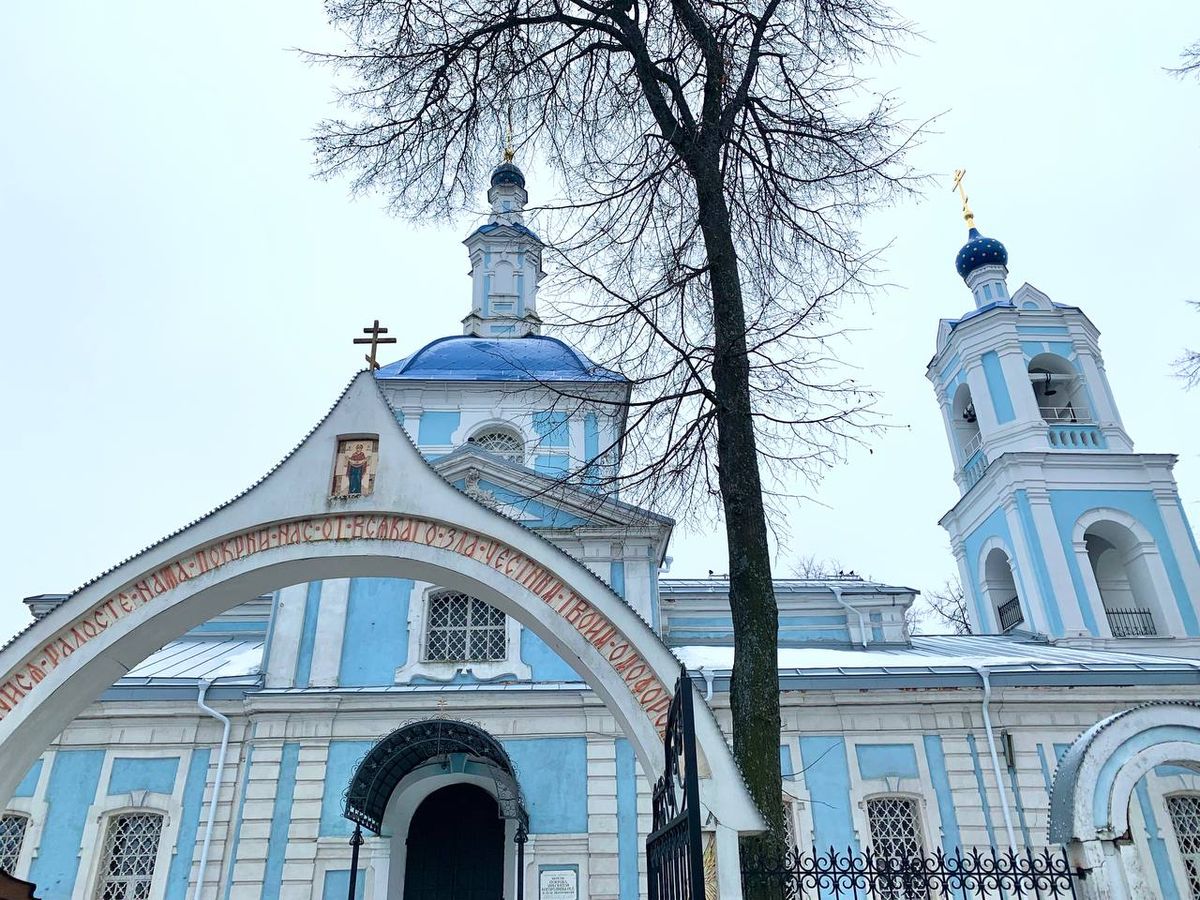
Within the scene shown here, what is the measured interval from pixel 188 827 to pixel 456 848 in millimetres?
3224

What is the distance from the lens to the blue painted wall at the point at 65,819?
10.6 metres

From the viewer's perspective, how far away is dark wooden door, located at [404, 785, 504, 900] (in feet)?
38.0

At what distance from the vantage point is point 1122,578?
1798cm

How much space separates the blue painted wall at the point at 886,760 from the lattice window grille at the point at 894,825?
30cm

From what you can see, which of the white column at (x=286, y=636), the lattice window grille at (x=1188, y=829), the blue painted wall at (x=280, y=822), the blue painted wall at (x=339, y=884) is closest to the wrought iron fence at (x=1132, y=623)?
the lattice window grille at (x=1188, y=829)

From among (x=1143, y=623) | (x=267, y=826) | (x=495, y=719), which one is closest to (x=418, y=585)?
(x=495, y=719)

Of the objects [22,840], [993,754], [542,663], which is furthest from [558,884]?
[22,840]

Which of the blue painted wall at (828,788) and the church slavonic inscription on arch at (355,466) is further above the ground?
the church slavonic inscription on arch at (355,466)

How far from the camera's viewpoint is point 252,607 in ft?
48.8

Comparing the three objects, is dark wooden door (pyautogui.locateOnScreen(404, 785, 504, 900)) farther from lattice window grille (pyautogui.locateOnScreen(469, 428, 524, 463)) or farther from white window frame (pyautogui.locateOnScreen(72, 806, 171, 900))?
lattice window grille (pyautogui.locateOnScreen(469, 428, 524, 463))

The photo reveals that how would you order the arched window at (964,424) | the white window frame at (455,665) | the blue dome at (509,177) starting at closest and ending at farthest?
the white window frame at (455,665) → the arched window at (964,424) → the blue dome at (509,177)

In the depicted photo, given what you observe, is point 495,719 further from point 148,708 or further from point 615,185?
point 615,185

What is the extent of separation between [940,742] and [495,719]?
570cm

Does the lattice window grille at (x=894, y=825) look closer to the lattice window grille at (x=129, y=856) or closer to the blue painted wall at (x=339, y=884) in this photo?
→ the blue painted wall at (x=339, y=884)
